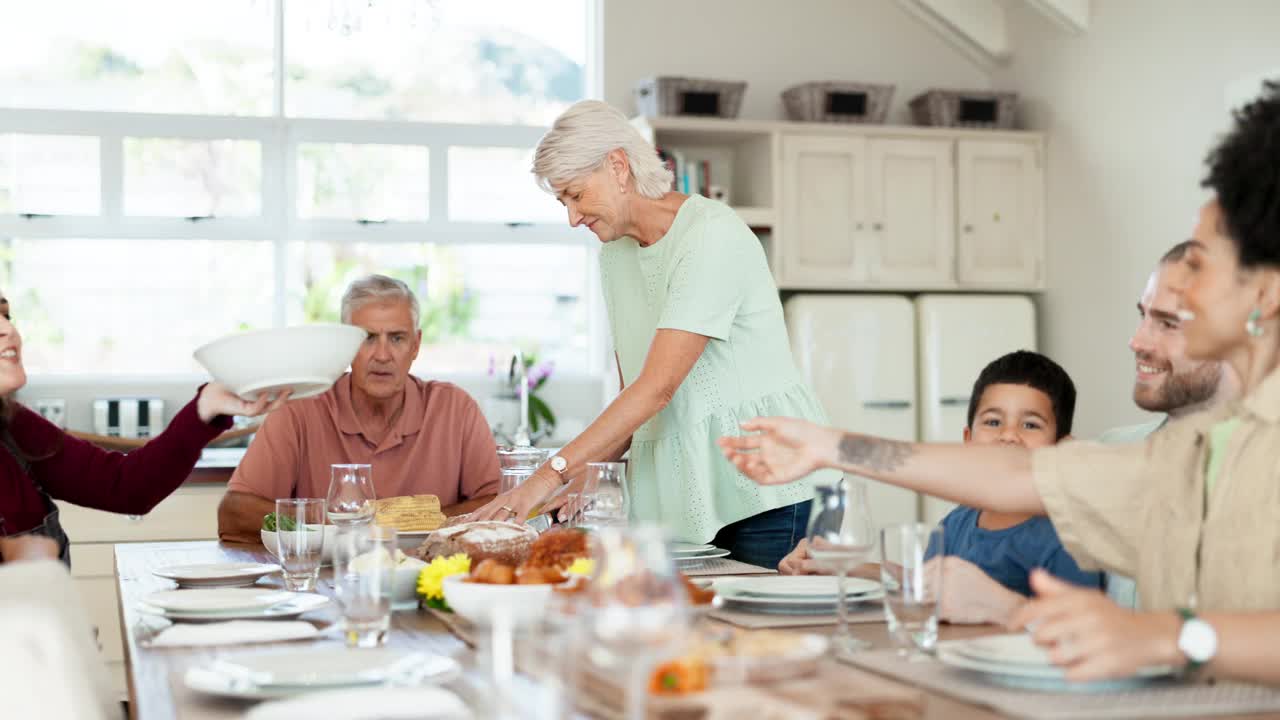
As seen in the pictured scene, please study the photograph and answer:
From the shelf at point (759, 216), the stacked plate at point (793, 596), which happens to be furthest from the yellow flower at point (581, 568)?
the shelf at point (759, 216)

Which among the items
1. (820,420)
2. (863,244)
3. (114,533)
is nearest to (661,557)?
(820,420)

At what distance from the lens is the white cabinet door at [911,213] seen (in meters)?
5.45

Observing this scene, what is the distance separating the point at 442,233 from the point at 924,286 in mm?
1943

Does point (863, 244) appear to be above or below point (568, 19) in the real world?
below

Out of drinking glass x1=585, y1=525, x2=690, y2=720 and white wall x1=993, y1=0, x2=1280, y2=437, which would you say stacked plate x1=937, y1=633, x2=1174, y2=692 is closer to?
drinking glass x1=585, y1=525, x2=690, y2=720

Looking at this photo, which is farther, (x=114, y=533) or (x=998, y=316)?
(x=998, y=316)

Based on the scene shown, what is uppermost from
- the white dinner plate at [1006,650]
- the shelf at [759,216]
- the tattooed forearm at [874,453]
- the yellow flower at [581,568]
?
the shelf at [759,216]

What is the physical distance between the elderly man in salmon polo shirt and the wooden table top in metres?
0.89

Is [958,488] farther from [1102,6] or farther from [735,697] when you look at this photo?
[1102,6]

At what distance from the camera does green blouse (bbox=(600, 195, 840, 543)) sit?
2.59 metres

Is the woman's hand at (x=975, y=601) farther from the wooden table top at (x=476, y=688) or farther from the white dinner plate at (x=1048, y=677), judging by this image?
the white dinner plate at (x=1048, y=677)

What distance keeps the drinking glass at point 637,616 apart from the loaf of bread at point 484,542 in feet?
2.93

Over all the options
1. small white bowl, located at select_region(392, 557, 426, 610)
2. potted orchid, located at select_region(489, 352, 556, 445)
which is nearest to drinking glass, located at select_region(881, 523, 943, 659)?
small white bowl, located at select_region(392, 557, 426, 610)

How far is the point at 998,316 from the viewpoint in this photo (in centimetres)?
547
